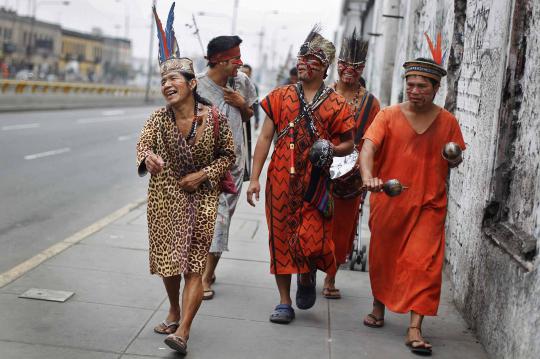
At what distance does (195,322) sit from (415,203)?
1671 millimetres

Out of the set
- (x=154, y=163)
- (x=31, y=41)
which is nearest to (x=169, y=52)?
(x=154, y=163)

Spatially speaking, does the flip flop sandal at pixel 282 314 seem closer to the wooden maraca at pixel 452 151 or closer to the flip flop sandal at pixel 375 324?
the flip flop sandal at pixel 375 324

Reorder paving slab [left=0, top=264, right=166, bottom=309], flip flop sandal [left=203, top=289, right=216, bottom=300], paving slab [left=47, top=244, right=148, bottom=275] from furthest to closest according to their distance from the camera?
paving slab [left=47, top=244, right=148, bottom=275] < flip flop sandal [left=203, top=289, right=216, bottom=300] < paving slab [left=0, top=264, right=166, bottom=309]

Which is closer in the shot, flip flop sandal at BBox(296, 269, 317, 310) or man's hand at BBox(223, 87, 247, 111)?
flip flop sandal at BBox(296, 269, 317, 310)

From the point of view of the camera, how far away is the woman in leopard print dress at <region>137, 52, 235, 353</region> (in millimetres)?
4789

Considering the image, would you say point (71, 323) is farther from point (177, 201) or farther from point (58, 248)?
point (58, 248)

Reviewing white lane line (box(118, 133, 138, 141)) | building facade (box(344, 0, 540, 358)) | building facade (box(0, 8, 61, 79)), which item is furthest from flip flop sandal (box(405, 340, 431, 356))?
building facade (box(0, 8, 61, 79))

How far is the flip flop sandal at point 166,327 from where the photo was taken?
5070 mm

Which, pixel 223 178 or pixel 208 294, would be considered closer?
pixel 223 178

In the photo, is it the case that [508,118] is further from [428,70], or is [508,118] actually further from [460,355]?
[460,355]

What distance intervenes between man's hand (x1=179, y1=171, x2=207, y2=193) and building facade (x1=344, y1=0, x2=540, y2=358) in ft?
6.19

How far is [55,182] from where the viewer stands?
1241cm

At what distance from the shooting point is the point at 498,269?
4.99 m

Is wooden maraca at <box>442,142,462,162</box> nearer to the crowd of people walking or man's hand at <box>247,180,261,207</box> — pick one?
the crowd of people walking
